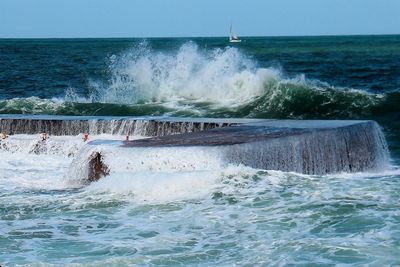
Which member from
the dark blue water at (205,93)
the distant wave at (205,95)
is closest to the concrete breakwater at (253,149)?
the dark blue water at (205,93)

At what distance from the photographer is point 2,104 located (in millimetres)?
21672

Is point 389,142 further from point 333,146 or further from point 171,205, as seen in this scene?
point 171,205

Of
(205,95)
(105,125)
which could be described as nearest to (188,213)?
(105,125)

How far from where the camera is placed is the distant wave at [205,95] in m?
20.6

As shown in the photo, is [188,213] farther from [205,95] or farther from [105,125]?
[205,95]

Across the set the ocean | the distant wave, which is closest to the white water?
the ocean

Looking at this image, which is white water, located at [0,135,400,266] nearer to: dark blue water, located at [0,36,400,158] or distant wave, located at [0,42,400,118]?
dark blue water, located at [0,36,400,158]

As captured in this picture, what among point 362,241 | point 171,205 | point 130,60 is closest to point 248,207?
point 171,205

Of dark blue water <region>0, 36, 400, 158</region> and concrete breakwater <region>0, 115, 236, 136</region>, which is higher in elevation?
dark blue water <region>0, 36, 400, 158</region>

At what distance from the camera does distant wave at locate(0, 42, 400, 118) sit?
812 inches

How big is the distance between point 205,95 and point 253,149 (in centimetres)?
1323

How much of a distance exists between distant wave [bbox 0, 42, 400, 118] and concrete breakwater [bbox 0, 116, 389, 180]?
777 centimetres

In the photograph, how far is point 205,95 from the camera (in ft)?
76.4

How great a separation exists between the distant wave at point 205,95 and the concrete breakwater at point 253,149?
7771mm
